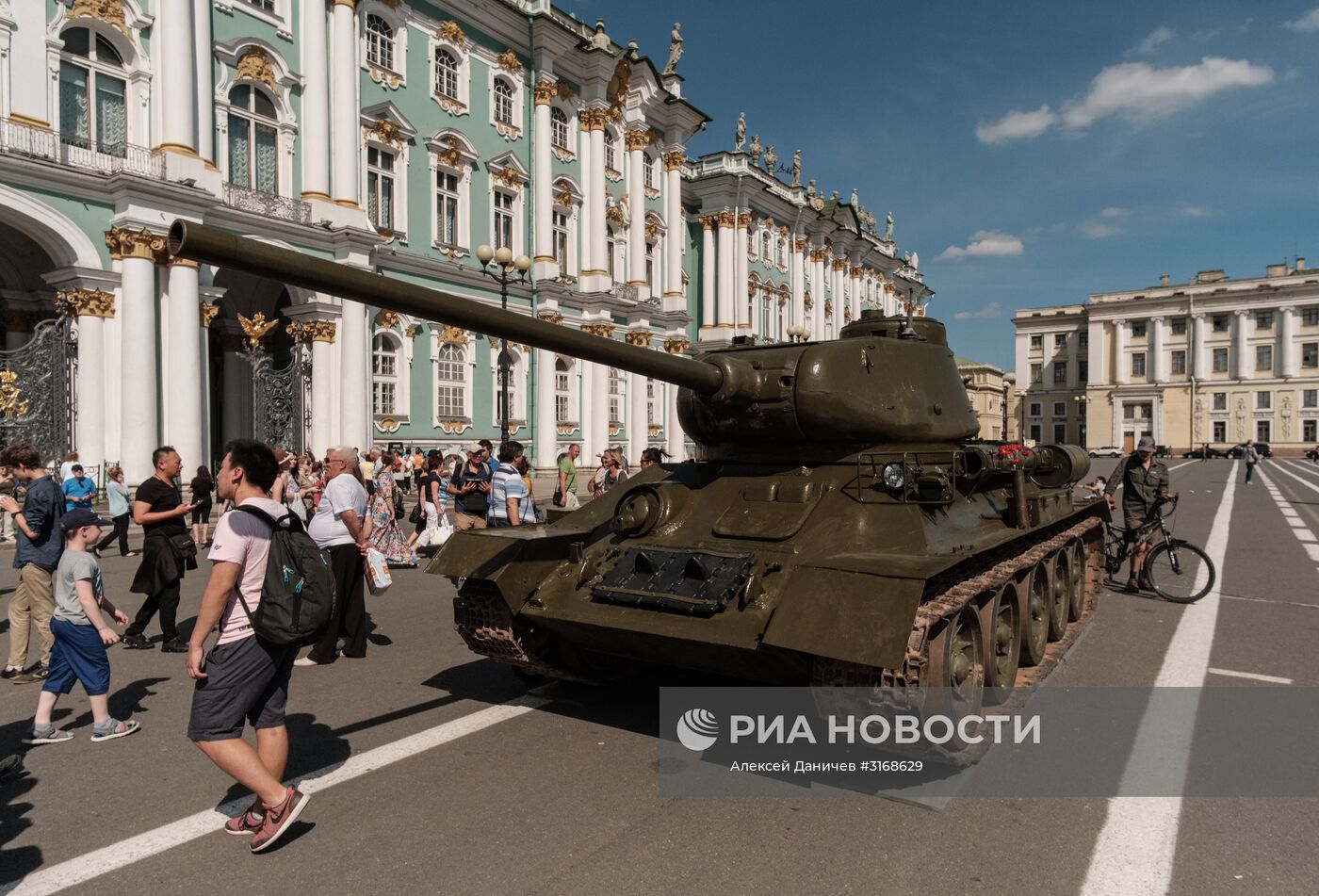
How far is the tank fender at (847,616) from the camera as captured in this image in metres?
3.92

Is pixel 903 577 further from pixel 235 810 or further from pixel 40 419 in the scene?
pixel 40 419

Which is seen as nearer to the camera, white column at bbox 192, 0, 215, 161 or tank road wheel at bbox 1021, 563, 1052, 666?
tank road wheel at bbox 1021, 563, 1052, 666

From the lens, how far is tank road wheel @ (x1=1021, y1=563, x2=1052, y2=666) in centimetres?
627

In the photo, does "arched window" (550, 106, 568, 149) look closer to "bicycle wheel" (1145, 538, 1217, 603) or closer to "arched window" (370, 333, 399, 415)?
"arched window" (370, 333, 399, 415)

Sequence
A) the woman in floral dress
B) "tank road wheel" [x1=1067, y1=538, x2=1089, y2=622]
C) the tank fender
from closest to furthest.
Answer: the tank fender
"tank road wheel" [x1=1067, y1=538, x2=1089, y2=622]
the woman in floral dress

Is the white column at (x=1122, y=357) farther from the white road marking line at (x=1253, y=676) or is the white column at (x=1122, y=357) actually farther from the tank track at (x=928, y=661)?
the tank track at (x=928, y=661)

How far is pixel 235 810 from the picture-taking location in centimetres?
429

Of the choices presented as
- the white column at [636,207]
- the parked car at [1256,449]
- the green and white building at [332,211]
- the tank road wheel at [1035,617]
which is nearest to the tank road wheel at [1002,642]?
the tank road wheel at [1035,617]

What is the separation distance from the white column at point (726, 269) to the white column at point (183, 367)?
23.6 meters

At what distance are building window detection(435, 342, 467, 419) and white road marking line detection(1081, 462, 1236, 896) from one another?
782 inches

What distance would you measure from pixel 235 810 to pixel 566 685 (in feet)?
8.28

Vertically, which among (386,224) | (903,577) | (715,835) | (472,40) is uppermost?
(472,40)

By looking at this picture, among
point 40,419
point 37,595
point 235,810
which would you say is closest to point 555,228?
point 40,419

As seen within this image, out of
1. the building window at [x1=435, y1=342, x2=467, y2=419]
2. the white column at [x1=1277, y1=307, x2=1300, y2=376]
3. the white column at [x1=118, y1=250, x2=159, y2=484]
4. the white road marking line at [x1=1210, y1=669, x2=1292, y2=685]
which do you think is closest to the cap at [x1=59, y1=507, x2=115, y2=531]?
the white road marking line at [x1=1210, y1=669, x2=1292, y2=685]
